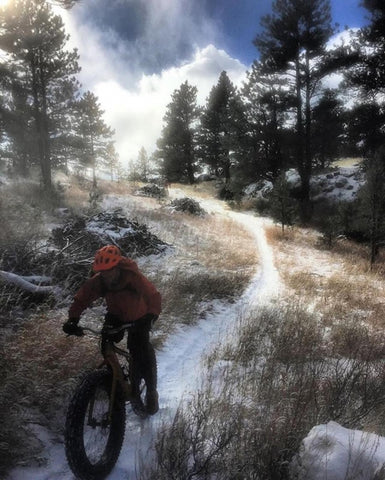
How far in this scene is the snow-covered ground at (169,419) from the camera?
278 centimetres

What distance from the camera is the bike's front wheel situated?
9.72 ft

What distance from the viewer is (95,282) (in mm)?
3604

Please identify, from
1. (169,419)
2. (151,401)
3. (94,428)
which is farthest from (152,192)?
(94,428)

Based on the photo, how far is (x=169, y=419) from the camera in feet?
13.5

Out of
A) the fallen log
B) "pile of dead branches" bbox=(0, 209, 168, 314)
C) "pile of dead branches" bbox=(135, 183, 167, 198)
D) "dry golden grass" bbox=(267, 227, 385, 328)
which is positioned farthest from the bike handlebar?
"pile of dead branches" bbox=(135, 183, 167, 198)

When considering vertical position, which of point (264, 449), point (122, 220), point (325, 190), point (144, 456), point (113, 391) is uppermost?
point (325, 190)

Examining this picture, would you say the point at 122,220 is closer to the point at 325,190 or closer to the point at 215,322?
the point at 215,322

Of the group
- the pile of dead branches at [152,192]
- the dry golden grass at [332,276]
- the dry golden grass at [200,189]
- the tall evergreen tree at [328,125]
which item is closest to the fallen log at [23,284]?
the dry golden grass at [332,276]

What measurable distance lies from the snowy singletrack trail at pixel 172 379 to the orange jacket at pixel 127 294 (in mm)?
1146

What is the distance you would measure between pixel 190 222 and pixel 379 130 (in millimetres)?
10649

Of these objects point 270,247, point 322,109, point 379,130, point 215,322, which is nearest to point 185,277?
point 215,322

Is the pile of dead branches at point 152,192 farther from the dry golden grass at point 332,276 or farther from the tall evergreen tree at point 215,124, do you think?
the dry golden grass at point 332,276

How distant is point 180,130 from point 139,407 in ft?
118

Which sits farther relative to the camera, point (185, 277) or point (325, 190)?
point (325, 190)
